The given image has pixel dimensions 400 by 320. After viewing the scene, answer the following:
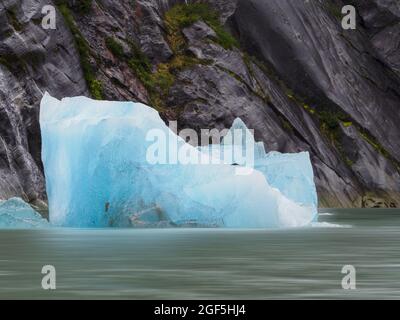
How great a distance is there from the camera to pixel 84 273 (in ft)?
57.1

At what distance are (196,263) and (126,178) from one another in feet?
39.9

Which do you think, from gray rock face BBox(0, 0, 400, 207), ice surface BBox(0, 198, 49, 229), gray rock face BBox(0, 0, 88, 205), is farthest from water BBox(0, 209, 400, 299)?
gray rock face BBox(0, 0, 400, 207)

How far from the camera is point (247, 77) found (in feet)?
258

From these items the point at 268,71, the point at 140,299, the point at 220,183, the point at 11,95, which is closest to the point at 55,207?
the point at 220,183

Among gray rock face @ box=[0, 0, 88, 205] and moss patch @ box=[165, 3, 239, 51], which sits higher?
moss patch @ box=[165, 3, 239, 51]

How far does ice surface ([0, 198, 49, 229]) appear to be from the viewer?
1331 inches

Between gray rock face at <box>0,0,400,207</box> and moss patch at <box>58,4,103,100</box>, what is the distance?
492mm

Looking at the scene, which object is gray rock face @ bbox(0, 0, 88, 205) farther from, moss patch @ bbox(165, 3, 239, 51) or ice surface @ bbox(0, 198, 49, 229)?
ice surface @ bbox(0, 198, 49, 229)

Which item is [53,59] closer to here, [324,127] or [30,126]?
[30,126]

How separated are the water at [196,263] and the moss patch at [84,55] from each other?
121ft

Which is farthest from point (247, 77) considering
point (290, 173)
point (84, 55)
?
point (290, 173)

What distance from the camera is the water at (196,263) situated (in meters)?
14.8

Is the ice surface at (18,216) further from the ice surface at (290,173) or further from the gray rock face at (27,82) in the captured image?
the gray rock face at (27,82)

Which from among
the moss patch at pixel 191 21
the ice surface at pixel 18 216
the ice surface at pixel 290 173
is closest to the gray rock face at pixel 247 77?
the moss patch at pixel 191 21
